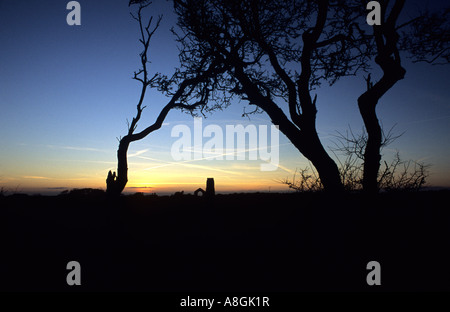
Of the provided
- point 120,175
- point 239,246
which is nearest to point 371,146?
point 239,246

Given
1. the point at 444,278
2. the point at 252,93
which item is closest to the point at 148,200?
the point at 252,93

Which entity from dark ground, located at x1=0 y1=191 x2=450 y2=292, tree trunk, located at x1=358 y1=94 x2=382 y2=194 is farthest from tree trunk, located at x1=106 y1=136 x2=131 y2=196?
tree trunk, located at x1=358 y1=94 x2=382 y2=194

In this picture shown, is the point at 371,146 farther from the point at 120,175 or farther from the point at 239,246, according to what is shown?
the point at 120,175

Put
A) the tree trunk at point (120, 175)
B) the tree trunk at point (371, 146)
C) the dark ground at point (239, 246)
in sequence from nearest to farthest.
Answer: the dark ground at point (239, 246), the tree trunk at point (371, 146), the tree trunk at point (120, 175)

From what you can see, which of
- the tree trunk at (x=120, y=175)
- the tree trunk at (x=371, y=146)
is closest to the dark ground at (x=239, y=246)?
the tree trunk at (x=371, y=146)

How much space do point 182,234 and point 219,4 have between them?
836 cm

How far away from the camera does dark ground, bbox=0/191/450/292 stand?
4031 mm

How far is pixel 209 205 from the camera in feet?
30.0

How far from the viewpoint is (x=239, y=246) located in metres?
5.35

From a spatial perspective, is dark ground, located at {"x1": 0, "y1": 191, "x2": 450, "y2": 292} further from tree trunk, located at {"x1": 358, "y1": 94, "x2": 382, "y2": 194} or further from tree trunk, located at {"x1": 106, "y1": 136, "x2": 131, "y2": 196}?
tree trunk, located at {"x1": 106, "y1": 136, "x2": 131, "y2": 196}

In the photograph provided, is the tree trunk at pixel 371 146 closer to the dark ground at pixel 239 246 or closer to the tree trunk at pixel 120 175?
the dark ground at pixel 239 246

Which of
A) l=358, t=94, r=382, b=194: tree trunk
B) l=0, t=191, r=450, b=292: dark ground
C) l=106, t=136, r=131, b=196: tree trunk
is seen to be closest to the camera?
A: l=0, t=191, r=450, b=292: dark ground

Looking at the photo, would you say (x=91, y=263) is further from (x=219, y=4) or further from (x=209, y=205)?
(x=219, y=4)

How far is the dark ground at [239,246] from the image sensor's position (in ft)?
13.2
